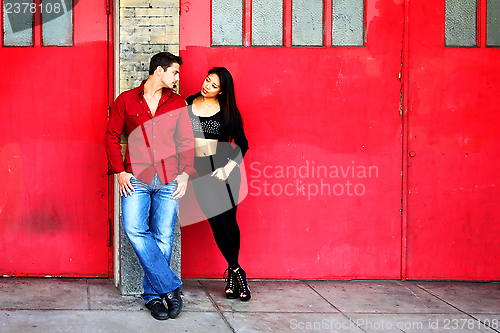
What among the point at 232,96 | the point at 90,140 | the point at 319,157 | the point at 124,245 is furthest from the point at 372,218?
the point at 90,140

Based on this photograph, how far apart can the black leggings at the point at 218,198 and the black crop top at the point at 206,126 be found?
185 mm

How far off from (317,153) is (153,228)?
1699mm

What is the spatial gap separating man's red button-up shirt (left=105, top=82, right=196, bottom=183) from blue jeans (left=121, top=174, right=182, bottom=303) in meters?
0.10

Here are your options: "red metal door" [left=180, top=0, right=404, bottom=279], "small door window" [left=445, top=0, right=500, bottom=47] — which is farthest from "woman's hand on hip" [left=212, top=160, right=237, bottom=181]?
"small door window" [left=445, top=0, right=500, bottom=47]

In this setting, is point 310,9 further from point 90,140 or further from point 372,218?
point 90,140

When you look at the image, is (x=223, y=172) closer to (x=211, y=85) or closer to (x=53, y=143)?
(x=211, y=85)

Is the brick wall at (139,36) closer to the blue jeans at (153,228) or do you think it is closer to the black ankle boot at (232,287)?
the blue jeans at (153,228)

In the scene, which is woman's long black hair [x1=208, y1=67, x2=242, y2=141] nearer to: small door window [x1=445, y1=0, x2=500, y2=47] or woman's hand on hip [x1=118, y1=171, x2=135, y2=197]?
woman's hand on hip [x1=118, y1=171, x2=135, y2=197]

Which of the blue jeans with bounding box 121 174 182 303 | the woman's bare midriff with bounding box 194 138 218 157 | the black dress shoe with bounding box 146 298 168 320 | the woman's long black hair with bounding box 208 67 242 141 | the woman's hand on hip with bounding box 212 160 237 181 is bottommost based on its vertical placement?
the black dress shoe with bounding box 146 298 168 320

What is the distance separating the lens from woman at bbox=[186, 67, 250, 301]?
146 inches

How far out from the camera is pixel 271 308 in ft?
11.9

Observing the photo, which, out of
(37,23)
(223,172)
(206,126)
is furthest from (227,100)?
(37,23)

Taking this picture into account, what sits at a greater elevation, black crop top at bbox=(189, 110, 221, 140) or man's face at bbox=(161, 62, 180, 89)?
man's face at bbox=(161, 62, 180, 89)

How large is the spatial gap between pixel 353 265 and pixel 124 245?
215 cm
